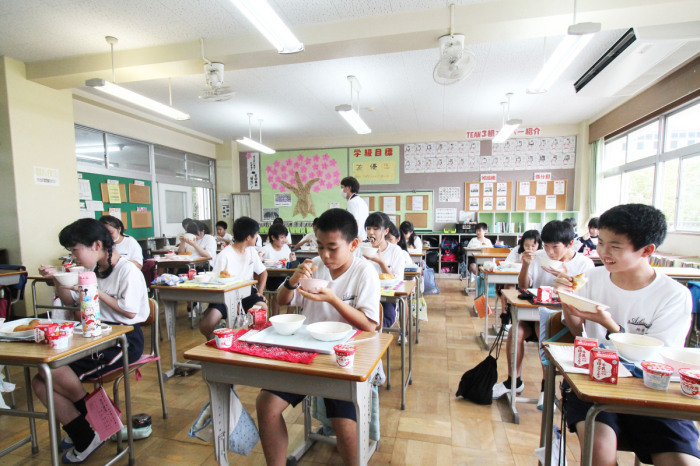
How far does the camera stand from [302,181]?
8125mm

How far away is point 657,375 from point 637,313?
473mm

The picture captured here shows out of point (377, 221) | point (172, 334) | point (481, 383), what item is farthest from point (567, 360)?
point (172, 334)

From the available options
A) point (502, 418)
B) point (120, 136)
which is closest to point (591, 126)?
point (502, 418)

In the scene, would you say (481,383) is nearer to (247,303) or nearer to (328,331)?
(328,331)

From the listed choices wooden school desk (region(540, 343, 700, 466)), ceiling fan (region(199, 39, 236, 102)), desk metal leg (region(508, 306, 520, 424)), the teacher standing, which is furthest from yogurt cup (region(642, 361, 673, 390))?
ceiling fan (region(199, 39, 236, 102))

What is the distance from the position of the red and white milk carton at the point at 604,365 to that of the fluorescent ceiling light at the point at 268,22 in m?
2.62

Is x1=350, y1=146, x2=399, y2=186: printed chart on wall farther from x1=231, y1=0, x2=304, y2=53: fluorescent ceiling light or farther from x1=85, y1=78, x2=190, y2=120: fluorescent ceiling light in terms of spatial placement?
x1=231, y1=0, x2=304, y2=53: fluorescent ceiling light

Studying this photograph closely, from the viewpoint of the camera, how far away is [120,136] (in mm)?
5840

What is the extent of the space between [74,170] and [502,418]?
5.76 metres

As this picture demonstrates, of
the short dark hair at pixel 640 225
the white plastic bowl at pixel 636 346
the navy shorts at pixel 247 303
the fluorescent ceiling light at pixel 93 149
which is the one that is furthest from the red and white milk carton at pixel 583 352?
the fluorescent ceiling light at pixel 93 149

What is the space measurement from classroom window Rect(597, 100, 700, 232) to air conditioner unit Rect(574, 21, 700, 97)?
2.54 ft

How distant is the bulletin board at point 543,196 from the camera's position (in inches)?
277

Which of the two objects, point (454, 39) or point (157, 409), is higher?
point (454, 39)

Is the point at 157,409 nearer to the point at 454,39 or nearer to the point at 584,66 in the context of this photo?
the point at 454,39
